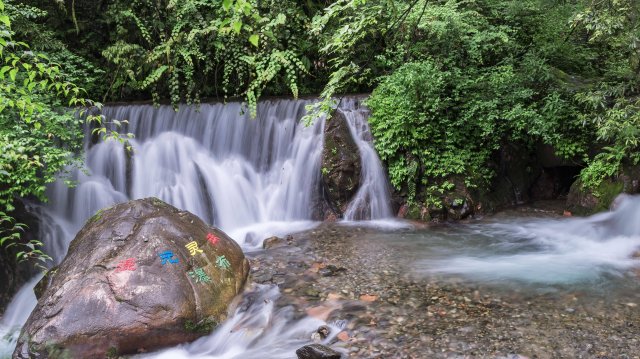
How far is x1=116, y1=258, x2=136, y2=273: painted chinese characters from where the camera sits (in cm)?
439

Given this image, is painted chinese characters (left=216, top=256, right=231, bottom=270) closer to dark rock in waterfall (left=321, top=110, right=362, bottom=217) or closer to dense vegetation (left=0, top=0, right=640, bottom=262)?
dense vegetation (left=0, top=0, right=640, bottom=262)

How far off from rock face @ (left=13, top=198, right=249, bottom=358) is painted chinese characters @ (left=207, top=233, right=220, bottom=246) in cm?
1

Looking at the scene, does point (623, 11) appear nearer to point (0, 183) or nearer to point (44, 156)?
point (44, 156)

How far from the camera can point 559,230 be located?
280 inches

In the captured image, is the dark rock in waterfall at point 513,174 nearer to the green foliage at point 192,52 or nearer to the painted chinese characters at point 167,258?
the green foliage at point 192,52

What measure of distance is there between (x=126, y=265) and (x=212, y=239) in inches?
39.3

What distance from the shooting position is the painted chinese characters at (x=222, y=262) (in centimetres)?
491

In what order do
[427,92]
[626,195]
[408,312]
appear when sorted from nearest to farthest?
[408,312], [626,195], [427,92]

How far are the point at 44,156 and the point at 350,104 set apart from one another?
16.9 ft

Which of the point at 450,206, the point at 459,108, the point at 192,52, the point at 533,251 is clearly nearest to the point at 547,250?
the point at 533,251

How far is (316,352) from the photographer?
3.74 metres

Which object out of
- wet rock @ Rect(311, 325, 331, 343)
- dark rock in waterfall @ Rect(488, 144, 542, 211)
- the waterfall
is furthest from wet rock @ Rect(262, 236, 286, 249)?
dark rock in waterfall @ Rect(488, 144, 542, 211)

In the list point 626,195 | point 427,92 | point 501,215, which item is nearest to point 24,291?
point 427,92

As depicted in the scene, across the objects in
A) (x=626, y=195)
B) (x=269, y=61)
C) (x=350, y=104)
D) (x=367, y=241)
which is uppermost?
(x=269, y=61)
